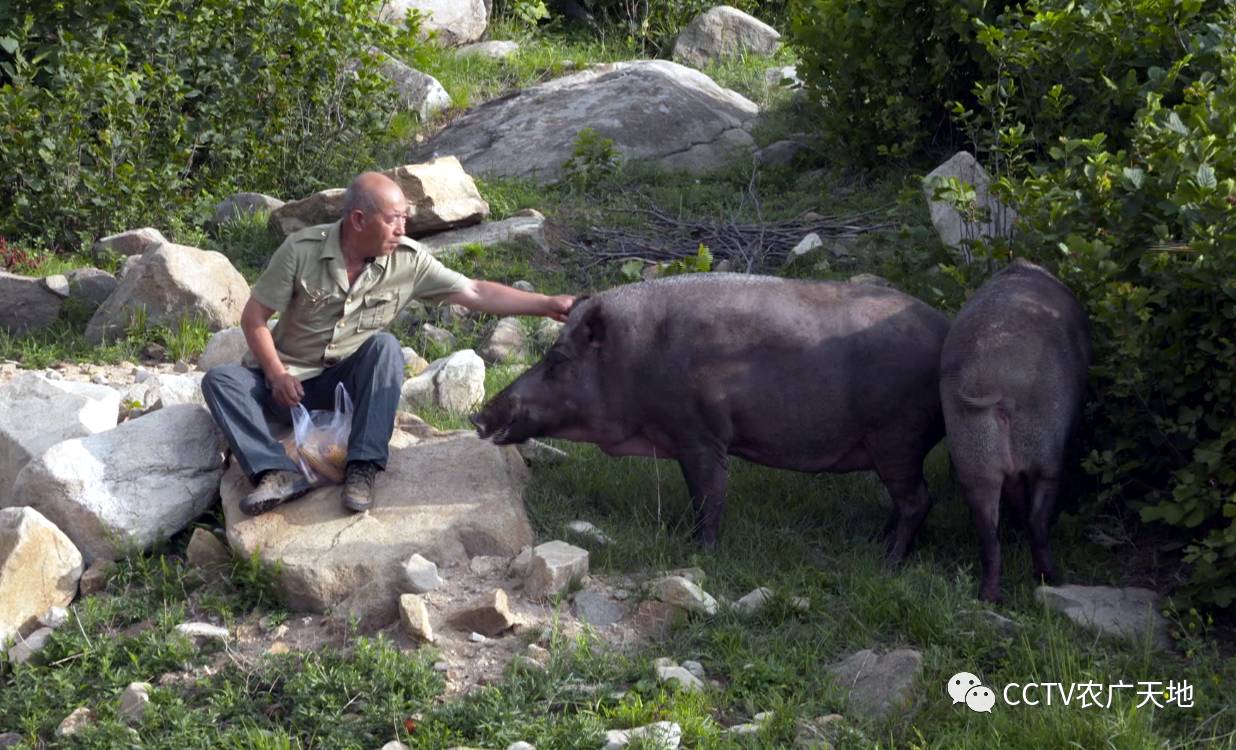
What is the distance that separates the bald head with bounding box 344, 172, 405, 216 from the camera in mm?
6617

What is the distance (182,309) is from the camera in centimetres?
907

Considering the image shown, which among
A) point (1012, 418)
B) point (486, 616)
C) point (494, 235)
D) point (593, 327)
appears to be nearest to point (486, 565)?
point (486, 616)

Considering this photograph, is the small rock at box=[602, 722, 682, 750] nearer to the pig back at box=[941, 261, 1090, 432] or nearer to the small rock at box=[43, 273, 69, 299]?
the pig back at box=[941, 261, 1090, 432]

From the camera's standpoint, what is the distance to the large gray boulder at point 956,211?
8.50 metres

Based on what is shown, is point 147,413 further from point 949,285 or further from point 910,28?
point 910,28

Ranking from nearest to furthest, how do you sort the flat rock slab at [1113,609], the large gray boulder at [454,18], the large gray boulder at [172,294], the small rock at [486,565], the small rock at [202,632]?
the flat rock slab at [1113,609]
the small rock at [202,632]
the small rock at [486,565]
the large gray boulder at [172,294]
the large gray boulder at [454,18]

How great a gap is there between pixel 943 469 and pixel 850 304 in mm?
1035

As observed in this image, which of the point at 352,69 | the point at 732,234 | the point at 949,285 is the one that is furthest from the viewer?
the point at 352,69

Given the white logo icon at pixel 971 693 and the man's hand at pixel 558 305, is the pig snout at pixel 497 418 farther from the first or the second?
the white logo icon at pixel 971 693

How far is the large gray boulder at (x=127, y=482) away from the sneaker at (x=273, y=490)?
378 mm

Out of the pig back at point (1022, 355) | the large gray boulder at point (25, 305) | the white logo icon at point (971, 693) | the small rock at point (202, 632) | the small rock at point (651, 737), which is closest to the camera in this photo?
the small rock at point (651, 737)

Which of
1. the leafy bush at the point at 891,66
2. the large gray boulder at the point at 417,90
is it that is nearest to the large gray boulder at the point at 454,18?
the large gray boulder at the point at 417,90

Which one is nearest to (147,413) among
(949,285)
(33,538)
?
(33,538)

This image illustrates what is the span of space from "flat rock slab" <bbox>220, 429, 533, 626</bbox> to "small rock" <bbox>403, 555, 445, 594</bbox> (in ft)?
0.14
